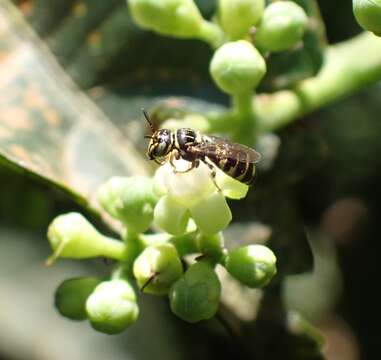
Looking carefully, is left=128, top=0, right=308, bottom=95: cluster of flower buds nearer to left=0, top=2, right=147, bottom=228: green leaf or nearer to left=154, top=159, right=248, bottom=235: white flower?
left=154, top=159, right=248, bottom=235: white flower

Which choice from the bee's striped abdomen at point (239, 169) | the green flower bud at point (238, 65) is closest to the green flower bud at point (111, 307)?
the bee's striped abdomen at point (239, 169)

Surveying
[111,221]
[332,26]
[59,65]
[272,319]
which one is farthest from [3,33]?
[272,319]

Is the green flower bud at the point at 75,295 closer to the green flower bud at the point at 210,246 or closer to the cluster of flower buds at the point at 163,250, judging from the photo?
the cluster of flower buds at the point at 163,250

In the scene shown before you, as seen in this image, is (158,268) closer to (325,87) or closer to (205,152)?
(205,152)

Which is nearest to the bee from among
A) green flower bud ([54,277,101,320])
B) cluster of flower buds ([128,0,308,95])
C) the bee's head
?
the bee's head

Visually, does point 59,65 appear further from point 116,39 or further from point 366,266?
point 366,266

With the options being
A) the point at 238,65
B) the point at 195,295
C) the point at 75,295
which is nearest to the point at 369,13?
the point at 238,65
